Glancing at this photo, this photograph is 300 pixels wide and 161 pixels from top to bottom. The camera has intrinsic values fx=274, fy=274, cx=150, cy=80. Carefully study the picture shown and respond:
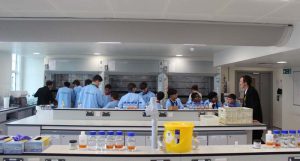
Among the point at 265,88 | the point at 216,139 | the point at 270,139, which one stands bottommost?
the point at 216,139

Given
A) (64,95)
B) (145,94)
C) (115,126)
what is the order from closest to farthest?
(115,126) → (145,94) → (64,95)

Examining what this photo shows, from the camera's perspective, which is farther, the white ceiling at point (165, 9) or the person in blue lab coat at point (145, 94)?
the person in blue lab coat at point (145, 94)

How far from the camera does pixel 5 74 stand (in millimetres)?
8109

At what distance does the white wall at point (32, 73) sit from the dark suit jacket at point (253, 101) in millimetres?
7499

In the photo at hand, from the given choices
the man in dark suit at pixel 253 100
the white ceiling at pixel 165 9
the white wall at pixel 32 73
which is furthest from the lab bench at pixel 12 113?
the man in dark suit at pixel 253 100

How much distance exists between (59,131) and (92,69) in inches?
174

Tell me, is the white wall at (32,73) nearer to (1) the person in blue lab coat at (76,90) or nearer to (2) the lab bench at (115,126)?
(1) the person in blue lab coat at (76,90)

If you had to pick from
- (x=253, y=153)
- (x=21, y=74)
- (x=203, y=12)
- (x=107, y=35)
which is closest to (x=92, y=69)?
(x=21, y=74)

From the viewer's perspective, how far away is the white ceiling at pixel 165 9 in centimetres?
333

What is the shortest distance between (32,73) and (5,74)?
1.63 m

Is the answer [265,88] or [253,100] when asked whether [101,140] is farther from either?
[265,88]

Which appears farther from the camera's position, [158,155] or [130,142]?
[130,142]

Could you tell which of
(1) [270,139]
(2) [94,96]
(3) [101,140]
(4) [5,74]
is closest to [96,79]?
(2) [94,96]

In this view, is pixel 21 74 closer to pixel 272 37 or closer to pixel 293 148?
pixel 272 37
